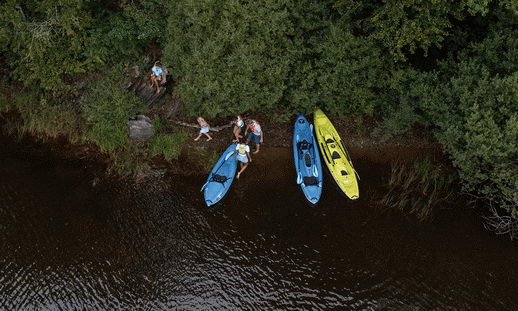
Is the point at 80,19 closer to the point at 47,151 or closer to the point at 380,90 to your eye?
the point at 47,151

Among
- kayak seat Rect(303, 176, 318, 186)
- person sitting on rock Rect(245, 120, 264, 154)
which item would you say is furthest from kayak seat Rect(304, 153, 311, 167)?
person sitting on rock Rect(245, 120, 264, 154)

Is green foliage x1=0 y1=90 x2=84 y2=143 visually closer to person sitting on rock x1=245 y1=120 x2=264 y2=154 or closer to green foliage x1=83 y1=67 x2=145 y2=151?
green foliage x1=83 y1=67 x2=145 y2=151

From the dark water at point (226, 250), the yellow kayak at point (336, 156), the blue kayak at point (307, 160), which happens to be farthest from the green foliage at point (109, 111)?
the yellow kayak at point (336, 156)

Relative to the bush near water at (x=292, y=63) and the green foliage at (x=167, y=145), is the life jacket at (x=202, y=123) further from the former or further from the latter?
the green foliage at (x=167, y=145)

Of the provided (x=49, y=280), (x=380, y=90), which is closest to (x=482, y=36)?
(x=380, y=90)

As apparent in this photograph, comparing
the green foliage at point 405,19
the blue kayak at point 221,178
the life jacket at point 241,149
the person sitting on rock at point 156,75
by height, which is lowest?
the blue kayak at point 221,178

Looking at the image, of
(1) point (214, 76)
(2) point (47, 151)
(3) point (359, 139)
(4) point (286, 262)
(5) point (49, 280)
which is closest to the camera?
(5) point (49, 280)

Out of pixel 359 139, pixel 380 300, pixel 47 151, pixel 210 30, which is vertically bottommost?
pixel 380 300
